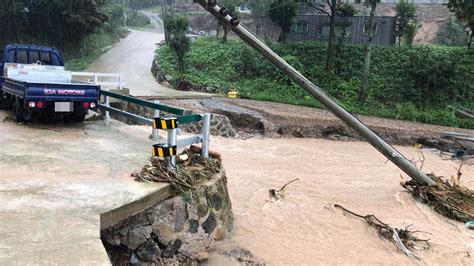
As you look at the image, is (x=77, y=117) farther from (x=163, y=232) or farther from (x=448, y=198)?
(x=448, y=198)

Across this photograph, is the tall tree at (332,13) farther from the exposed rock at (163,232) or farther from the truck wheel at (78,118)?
the exposed rock at (163,232)

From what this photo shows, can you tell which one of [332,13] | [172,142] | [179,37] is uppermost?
[332,13]

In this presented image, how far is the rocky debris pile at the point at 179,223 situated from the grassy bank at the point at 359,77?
17379 millimetres

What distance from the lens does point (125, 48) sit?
143 feet

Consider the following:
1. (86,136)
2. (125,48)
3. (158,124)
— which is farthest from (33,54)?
(125,48)

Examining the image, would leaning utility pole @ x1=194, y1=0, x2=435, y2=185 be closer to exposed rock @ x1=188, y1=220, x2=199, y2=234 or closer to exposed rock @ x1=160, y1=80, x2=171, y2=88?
exposed rock @ x1=188, y1=220, x2=199, y2=234

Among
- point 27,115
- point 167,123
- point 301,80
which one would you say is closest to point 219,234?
point 167,123

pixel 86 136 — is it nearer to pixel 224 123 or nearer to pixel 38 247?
pixel 38 247

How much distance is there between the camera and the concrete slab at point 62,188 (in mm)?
3826

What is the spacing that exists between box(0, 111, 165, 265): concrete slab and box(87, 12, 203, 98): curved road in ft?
52.1

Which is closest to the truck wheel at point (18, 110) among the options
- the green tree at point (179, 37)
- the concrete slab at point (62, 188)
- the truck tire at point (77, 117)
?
the concrete slab at point (62, 188)

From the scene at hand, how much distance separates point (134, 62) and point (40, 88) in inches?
1123

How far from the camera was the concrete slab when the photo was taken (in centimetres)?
383

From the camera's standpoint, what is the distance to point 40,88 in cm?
898
